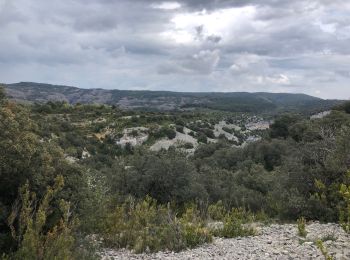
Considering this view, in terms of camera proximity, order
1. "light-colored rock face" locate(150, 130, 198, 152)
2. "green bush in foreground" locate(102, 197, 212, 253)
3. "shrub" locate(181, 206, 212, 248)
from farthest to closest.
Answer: "light-colored rock face" locate(150, 130, 198, 152)
"shrub" locate(181, 206, 212, 248)
"green bush in foreground" locate(102, 197, 212, 253)

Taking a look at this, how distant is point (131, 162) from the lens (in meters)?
18.7

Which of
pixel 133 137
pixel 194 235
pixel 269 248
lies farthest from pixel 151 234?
pixel 133 137

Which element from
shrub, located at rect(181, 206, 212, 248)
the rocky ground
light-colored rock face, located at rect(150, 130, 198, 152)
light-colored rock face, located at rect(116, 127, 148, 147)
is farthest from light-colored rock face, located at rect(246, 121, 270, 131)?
shrub, located at rect(181, 206, 212, 248)

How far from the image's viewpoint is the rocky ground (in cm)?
837

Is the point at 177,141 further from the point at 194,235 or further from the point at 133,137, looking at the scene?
the point at 194,235

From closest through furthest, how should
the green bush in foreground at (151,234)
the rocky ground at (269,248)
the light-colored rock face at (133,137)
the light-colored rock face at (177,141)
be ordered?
the rocky ground at (269,248) → the green bush in foreground at (151,234) → the light-colored rock face at (177,141) → the light-colored rock face at (133,137)

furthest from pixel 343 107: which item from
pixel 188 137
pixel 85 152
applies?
pixel 85 152

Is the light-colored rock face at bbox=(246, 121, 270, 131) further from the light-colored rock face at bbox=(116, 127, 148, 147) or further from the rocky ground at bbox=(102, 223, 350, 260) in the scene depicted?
the rocky ground at bbox=(102, 223, 350, 260)

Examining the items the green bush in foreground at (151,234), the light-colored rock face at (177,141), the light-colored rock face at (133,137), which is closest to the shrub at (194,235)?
the green bush in foreground at (151,234)

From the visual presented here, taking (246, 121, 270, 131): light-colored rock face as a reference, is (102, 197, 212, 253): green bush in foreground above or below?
above

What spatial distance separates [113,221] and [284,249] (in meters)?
4.00

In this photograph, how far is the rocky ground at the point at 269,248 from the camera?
837 cm

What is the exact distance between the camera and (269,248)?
8.95m

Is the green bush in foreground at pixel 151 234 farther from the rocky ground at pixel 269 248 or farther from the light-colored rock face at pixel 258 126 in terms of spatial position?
the light-colored rock face at pixel 258 126
